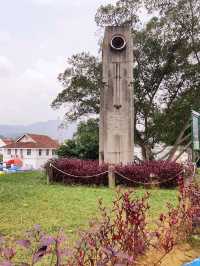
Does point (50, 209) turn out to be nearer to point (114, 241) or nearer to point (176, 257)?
point (176, 257)

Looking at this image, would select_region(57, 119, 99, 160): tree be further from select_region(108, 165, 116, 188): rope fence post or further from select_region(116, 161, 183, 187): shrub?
select_region(108, 165, 116, 188): rope fence post

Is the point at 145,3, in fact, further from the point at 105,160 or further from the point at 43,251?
the point at 43,251

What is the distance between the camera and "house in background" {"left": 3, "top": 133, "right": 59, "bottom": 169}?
71.8 metres

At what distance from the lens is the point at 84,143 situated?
111ft

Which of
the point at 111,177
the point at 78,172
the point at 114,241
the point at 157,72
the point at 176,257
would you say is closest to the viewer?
the point at 114,241

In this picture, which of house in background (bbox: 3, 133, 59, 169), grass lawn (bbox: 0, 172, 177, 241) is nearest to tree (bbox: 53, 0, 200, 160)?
grass lawn (bbox: 0, 172, 177, 241)

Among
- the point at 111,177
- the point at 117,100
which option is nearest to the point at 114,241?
the point at 111,177

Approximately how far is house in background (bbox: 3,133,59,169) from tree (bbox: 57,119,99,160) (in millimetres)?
35265

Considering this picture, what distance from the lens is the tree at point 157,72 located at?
1091 inches

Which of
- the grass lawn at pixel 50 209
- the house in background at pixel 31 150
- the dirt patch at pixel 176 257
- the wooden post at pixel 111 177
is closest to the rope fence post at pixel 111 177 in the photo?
the wooden post at pixel 111 177

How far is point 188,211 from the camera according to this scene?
18.4 feet

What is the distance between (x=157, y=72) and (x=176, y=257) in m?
24.8

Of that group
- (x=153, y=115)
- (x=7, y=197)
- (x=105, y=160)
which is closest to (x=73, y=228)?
(x=7, y=197)

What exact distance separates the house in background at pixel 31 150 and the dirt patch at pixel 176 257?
215 feet
